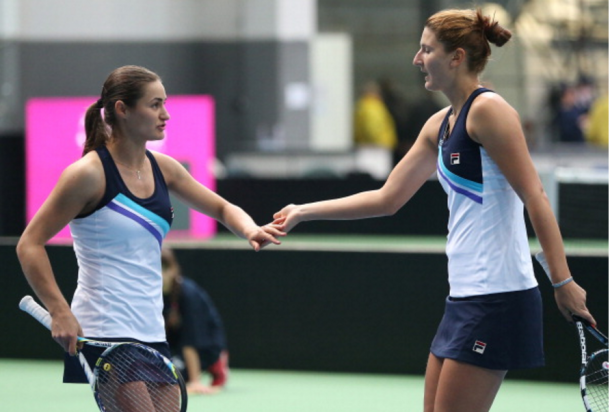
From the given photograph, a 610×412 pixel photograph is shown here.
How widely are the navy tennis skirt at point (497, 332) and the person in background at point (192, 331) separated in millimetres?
3503

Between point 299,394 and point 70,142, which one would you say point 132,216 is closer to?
point 299,394

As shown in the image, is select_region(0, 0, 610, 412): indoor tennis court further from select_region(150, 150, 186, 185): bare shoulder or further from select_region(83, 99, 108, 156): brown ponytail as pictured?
select_region(150, 150, 186, 185): bare shoulder

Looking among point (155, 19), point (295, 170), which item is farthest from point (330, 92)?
point (155, 19)

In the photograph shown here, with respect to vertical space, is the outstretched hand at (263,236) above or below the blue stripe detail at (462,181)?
below

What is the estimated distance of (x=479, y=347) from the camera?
342 cm

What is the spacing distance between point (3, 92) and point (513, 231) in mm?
9915

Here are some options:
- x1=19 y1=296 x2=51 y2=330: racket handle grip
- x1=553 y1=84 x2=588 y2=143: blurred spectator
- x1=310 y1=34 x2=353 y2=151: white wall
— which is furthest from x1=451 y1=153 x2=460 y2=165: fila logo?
x1=553 y1=84 x2=588 y2=143: blurred spectator

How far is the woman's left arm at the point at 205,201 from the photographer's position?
3.86 meters

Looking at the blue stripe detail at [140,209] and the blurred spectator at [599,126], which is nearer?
the blue stripe detail at [140,209]

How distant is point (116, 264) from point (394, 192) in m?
1.00

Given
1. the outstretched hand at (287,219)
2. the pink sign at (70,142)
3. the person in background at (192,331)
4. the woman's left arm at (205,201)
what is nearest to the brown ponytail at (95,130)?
the woman's left arm at (205,201)

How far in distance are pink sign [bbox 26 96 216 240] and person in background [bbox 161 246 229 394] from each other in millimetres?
4767

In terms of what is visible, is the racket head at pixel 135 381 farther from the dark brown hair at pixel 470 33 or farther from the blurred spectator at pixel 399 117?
the blurred spectator at pixel 399 117

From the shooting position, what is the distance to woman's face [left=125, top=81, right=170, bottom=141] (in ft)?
11.9
